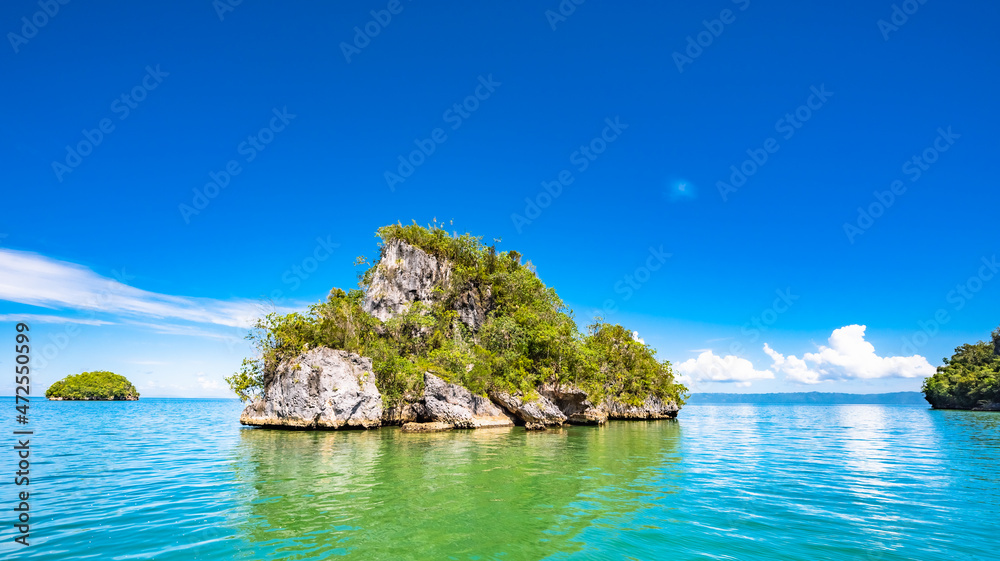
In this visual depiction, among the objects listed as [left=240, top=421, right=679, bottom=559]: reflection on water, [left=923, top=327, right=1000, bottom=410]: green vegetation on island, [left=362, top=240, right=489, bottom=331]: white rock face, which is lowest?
[left=923, top=327, right=1000, bottom=410]: green vegetation on island

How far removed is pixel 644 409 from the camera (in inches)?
2261

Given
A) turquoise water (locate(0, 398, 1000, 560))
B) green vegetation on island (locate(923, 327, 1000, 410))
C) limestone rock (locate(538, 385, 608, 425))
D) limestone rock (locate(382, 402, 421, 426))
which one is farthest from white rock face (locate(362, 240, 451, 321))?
green vegetation on island (locate(923, 327, 1000, 410))

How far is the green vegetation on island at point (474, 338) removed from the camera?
39938 millimetres


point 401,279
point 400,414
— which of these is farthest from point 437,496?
point 401,279

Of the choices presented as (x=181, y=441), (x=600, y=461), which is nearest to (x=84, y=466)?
(x=181, y=441)

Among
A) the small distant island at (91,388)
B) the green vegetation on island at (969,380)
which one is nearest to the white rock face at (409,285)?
the green vegetation on island at (969,380)

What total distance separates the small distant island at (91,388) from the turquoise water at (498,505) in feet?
429

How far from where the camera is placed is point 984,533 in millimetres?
10227

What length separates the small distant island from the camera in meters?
118

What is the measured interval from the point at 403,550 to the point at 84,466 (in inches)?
654

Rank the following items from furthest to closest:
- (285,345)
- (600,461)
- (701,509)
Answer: (285,345)
(600,461)
(701,509)

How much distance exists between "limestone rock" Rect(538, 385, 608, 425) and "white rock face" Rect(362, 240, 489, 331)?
12791 millimetres

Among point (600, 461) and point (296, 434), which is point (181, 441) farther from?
point (600, 461)

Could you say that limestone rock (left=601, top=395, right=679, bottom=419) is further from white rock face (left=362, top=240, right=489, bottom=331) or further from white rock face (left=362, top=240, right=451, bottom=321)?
white rock face (left=362, top=240, right=451, bottom=321)
